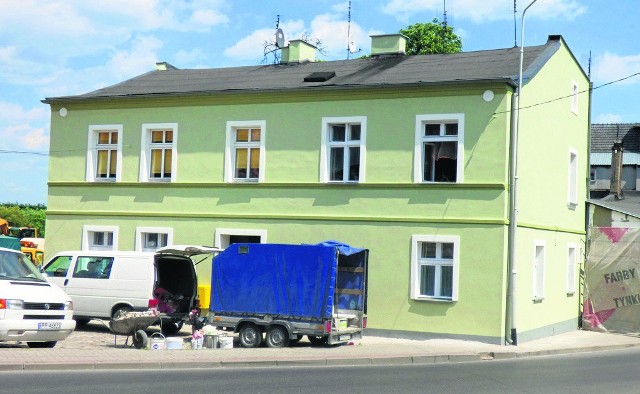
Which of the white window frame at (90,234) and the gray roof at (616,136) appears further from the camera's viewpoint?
the gray roof at (616,136)

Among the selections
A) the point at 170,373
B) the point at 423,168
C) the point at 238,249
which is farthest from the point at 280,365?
the point at 423,168

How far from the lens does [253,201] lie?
2559cm

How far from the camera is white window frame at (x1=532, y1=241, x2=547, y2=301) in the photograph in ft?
82.9

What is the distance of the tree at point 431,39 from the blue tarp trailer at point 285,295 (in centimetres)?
2843

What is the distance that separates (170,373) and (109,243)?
1287 cm

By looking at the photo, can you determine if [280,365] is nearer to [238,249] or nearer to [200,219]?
[238,249]

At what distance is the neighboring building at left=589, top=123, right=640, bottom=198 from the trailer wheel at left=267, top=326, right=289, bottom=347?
42369 mm

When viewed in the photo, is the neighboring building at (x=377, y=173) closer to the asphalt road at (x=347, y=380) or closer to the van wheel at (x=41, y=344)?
the asphalt road at (x=347, y=380)

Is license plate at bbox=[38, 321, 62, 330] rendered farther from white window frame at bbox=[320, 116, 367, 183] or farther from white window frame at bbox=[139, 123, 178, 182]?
white window frame at bbox=[139, 123, 178, 182]

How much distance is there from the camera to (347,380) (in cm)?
A: 1489

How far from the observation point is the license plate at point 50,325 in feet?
57.1

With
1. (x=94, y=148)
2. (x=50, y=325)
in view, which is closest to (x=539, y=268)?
(x=94, y=148)

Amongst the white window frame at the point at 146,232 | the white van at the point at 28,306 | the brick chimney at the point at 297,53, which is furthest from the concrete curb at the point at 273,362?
the brick chimney at the point at 297,53

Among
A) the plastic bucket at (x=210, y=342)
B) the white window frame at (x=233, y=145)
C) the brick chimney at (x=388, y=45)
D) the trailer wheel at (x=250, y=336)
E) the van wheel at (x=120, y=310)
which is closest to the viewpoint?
the plastic bucket at (x=210, y=342)
